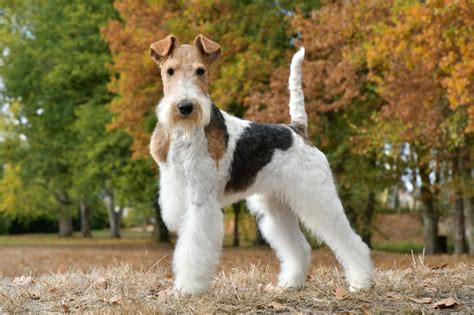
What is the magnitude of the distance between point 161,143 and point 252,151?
0.79 m

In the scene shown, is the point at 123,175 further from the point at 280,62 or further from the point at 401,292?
the point at 401,292

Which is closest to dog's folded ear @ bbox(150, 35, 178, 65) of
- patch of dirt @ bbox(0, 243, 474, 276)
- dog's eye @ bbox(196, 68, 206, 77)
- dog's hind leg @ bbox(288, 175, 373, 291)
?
dog's eye @ bbox(196, 68, 206, 77)

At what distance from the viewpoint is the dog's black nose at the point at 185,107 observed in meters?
4.31

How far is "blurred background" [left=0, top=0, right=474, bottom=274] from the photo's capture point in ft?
41.6

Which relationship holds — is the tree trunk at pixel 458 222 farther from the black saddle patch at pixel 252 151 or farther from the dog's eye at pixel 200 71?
the dog's eye at pixel 200 71

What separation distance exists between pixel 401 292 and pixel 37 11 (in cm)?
2368

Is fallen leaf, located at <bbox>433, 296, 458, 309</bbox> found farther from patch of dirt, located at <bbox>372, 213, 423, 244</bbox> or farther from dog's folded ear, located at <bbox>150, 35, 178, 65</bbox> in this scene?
patch of dirt, located at <bbox>372, 213, 423, 244</bbox>

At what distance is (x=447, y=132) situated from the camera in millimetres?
13898

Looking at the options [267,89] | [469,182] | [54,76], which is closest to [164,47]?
[267,89]

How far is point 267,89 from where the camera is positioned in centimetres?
1661

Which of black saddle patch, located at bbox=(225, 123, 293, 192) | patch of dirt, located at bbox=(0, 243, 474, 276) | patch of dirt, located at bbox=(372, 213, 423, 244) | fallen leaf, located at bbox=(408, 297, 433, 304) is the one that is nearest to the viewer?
fallen leaf, located at bbox=(408, 297, 433, 304)

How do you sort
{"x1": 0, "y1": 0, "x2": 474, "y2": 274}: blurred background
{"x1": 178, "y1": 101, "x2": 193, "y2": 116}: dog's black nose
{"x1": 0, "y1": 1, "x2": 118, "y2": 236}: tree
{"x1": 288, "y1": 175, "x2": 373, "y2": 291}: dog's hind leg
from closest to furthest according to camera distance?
{"x1": 178, "y1": 101, "x2": 193, "y2": 116}: dog's black nose → {"x1": 288, "y1": 175, "x2": 373, "y2": 291}: dog's hind leg → {"x1": 0, "y1": 0, "x2": 474, "y2": 274}: blurred background → {"x1": 0, "y1": 1, "x2": 118, "y2": 236}: tree

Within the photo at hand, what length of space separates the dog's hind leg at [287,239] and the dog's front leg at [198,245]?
1007mm

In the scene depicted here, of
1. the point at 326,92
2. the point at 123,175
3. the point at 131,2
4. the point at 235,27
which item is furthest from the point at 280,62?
the point at 123,175
